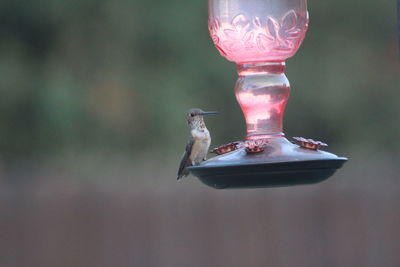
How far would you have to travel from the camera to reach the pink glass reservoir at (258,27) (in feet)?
10.9

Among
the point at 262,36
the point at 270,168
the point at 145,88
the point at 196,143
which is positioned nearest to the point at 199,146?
the point at 196,143

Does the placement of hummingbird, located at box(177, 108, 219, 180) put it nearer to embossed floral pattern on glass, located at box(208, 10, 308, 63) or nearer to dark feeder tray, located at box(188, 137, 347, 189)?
embossed floral pattern on glass, located at box(208, 10, 308, 63)

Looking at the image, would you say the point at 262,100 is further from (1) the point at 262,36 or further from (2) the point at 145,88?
(2) the point at 145,88

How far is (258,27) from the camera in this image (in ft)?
11.0

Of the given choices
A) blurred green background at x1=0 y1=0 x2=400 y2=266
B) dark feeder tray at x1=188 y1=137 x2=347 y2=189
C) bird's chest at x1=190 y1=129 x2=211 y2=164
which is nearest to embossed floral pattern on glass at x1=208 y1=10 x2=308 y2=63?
dark feeder tray at x1=188 y1=137 x2=347 y2=189

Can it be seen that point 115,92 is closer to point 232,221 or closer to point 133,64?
point 133,64

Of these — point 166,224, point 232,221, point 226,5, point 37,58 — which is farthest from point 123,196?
point 226,5

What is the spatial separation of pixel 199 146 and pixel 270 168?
130cm

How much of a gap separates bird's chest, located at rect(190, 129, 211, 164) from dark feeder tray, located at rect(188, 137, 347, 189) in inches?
40.5

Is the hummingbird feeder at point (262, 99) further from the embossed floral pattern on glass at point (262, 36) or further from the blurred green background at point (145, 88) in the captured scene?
the blurred green background at point (145, 88)

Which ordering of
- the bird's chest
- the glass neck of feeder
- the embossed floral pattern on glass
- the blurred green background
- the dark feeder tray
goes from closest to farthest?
1. the dark feeder tray
2. the glass neck of feeder
3. the embossed floral pattern on glass
4. the bird's chest
5. the blurred green background

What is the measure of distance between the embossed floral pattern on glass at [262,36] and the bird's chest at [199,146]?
0.68m

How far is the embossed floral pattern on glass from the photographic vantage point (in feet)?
10.9

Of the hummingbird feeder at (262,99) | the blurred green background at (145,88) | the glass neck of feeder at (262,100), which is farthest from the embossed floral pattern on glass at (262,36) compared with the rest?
the blurred green background at (145,88)
